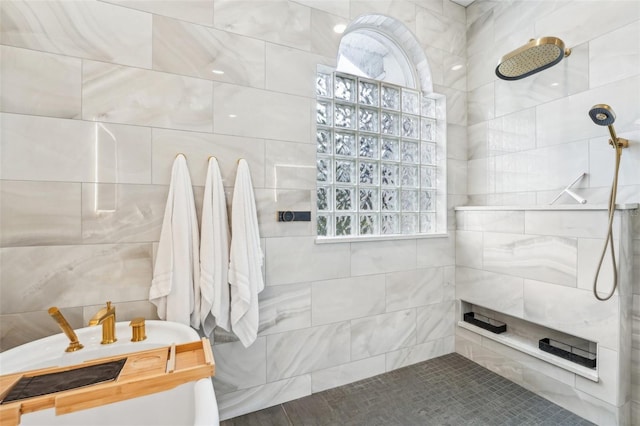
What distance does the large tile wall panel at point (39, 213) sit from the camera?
1.28 meters

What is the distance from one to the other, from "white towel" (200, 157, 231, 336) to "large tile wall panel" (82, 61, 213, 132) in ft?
0.88

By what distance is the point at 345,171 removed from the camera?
2.09 meters

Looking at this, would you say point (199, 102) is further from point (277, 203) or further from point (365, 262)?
point (365, 262)

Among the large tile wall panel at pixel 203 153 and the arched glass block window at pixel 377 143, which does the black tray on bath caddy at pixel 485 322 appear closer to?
the arched glass block window at pixel 377 143

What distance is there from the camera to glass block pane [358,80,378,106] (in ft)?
7.04

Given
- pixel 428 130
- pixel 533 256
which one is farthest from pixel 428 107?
pixel 533 256

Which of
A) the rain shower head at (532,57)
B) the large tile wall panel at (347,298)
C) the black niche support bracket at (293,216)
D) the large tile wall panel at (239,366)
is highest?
the rain shower head at (532,57)

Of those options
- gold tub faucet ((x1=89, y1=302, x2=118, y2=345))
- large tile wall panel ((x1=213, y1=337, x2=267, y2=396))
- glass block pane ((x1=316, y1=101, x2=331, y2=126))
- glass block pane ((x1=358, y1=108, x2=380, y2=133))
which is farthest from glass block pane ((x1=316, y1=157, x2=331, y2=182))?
gold tub faucet ((x1=89, y1=302, x2=118, y2=345))

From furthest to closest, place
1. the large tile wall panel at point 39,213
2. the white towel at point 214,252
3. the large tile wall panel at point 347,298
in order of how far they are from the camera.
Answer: the large tile wall panel at point 347,298 < the white towel at point 214,252 < the large tile wall panel at point 39,213

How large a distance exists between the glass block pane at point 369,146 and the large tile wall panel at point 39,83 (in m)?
1.61

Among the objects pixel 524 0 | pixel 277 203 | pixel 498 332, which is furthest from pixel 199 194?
pixel 524 0

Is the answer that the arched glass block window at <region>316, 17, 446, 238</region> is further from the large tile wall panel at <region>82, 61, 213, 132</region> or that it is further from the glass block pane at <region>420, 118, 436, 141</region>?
the large tile wall panel at <region>82, 61, 213, 132</region>

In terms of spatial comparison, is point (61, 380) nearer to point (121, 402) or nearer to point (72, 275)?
point (121, 402)

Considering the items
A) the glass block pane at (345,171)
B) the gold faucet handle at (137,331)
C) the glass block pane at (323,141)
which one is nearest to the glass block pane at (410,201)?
the glass block pane at (345,171)
